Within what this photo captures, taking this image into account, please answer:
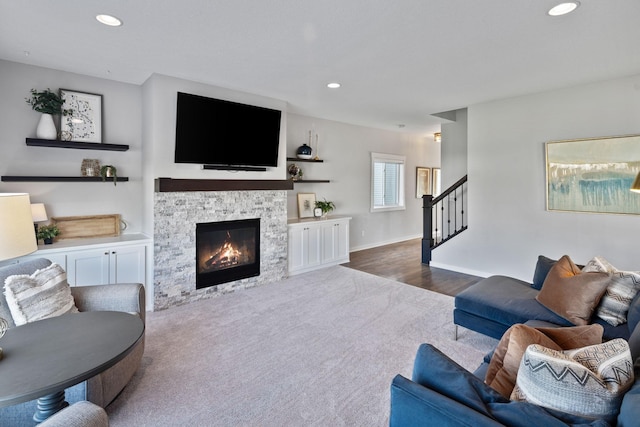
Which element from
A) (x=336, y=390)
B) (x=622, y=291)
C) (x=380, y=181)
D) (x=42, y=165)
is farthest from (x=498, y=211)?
(x=42, y=165)

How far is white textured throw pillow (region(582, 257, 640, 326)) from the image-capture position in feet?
7.49

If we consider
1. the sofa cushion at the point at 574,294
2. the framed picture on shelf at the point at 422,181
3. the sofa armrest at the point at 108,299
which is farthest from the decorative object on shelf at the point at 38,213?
the framed picture on shelf at the point at 422,181

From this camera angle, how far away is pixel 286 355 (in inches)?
111

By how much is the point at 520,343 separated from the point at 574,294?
4.51 feet

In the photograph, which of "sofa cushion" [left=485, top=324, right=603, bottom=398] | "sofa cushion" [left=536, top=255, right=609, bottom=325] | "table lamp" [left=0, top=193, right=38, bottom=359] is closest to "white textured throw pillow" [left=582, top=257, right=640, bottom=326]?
"sofa cushion" [left=536, top=255, right=609, bottom=325]

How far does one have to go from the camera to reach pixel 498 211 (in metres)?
4.97

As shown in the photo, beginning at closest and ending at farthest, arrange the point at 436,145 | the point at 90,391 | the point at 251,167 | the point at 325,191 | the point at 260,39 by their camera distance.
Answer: the point at 90,391
the point at 260,39
the point at 251,167
the point at 325,191
the point at 436,145

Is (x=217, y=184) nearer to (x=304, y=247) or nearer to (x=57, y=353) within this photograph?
(x=304, y=247)

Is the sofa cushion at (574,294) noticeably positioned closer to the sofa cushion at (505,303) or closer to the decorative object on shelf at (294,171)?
the sofa cushion at (505,303)

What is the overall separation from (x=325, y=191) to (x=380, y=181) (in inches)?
73.7

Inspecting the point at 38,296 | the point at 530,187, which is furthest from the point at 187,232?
the point at 530,187

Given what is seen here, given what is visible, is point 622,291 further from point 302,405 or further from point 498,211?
point 498,211

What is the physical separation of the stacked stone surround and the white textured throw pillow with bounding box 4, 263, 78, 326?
162cm

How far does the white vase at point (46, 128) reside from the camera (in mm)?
3521
